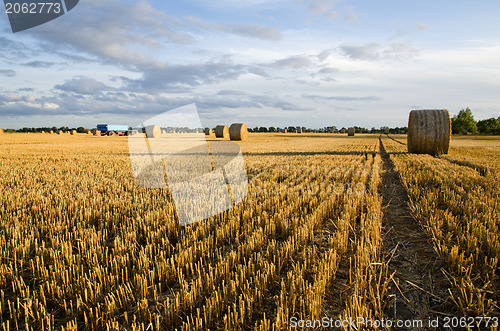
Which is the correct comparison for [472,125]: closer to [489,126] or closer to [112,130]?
[489,126]

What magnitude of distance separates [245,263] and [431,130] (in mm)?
14150

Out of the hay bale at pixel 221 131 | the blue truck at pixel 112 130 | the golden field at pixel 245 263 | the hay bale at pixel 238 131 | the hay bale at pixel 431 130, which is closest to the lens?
the golden field at pixel 245 263

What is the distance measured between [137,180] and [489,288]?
23.4 feet

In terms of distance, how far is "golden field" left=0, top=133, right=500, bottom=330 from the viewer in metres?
2.19

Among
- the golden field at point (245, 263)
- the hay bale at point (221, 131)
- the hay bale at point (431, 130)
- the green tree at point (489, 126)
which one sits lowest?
the golden field at point (245, 263)

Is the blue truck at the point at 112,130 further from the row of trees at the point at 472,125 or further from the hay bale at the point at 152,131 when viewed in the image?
the row of trees at the point at 472,125

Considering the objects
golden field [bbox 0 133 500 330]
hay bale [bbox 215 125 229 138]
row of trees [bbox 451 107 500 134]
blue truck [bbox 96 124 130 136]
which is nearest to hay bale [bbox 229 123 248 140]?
hay bale [bbox 215 125 229 138]

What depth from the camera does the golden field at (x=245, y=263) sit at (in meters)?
2.19

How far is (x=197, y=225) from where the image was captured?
4.00 m

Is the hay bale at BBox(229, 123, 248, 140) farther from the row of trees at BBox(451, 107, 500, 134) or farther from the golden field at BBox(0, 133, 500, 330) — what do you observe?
the row of trees at BBox(451, 107, 500, 134)

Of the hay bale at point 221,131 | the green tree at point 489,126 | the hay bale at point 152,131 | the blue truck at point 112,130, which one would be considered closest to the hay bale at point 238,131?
the hay bale at point 221,131

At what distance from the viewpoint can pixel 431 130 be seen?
1370 centimetres

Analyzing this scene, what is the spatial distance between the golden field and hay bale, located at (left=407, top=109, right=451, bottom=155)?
929 cm

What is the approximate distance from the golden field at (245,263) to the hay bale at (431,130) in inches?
366
